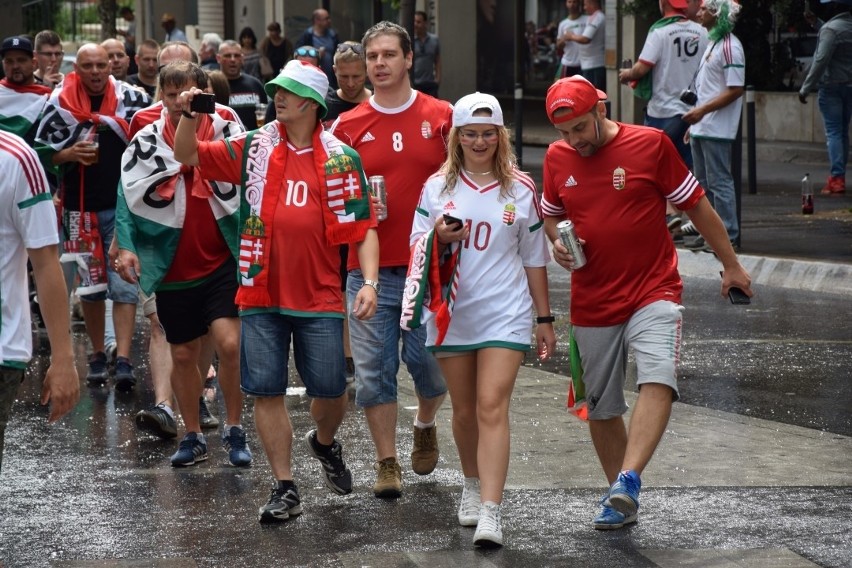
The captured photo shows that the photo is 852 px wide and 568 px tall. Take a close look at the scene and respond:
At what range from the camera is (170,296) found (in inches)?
317

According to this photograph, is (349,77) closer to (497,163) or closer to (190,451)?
(190,451)

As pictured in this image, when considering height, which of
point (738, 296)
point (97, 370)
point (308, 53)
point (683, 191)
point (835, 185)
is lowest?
point (97, 370)

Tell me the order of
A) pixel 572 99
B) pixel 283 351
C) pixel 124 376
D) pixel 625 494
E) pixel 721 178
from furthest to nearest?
pixel 721 178, pixel 124 376, pixel 283 351, pixel 572 99, pixel 625 494

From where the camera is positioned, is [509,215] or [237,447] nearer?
[509,215]

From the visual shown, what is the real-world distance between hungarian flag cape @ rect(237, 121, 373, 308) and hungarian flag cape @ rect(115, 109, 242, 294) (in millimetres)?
1116

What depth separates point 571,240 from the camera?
6527 mm

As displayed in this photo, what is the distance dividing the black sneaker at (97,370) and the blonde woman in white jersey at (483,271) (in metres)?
4.08

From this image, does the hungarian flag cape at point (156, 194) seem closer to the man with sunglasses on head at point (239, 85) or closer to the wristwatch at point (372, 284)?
the wristwatch at point (372, 284)

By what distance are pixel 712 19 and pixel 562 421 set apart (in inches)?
230

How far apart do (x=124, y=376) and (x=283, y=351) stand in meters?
3.34

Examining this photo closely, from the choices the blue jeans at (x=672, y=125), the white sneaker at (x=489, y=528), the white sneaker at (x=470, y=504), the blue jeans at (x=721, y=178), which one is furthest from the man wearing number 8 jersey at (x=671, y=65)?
the white sneaker at (x=489, y=528)

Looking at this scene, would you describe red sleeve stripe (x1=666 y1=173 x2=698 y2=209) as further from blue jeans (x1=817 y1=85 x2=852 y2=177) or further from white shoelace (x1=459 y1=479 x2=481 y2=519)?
blue jeans (x1=817 y1=85 x2=852 y2=177)

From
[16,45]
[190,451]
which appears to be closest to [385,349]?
[190,451]

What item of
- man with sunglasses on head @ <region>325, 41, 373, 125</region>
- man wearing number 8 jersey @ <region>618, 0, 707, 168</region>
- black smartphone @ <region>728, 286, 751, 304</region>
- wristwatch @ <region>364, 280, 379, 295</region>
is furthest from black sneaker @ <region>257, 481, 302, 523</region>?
man wearing number 8 jersey @ <region>618, 0, 707, 168</region>
